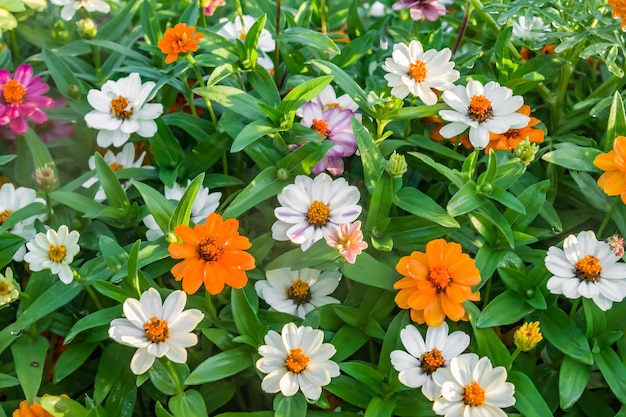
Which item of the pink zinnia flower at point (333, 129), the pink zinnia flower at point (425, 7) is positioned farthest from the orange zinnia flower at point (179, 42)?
the pink zinnia flower at point (425, 7)

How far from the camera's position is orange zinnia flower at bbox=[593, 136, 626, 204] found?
3.78 feet

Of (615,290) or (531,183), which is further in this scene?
(531,183)

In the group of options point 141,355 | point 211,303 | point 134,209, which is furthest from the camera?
point 134,209

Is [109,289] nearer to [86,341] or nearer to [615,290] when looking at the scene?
[86,341]

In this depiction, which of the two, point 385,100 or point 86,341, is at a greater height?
point 385,100

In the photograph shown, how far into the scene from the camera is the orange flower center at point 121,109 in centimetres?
139

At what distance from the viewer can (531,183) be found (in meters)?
1.38

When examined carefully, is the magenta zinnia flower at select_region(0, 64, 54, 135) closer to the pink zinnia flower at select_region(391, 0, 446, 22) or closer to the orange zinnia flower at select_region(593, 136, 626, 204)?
the pink zinnia flower at select_region(391, 0, 446, 22)

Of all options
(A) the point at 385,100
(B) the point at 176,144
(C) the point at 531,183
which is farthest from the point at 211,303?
(C) the point at 531,183

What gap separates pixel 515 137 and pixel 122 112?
2.40 feet

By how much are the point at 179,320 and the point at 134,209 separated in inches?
12.5

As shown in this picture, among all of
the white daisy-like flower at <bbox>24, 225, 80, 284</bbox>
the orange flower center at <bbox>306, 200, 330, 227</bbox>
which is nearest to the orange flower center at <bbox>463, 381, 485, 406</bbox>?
the orange flower center at <bbox>306, 200, 330, 227</bbox>

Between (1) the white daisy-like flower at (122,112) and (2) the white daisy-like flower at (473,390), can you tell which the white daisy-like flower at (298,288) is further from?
(1) the white daisy-like flower at (122,112)

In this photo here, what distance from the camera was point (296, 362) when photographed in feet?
3.54
